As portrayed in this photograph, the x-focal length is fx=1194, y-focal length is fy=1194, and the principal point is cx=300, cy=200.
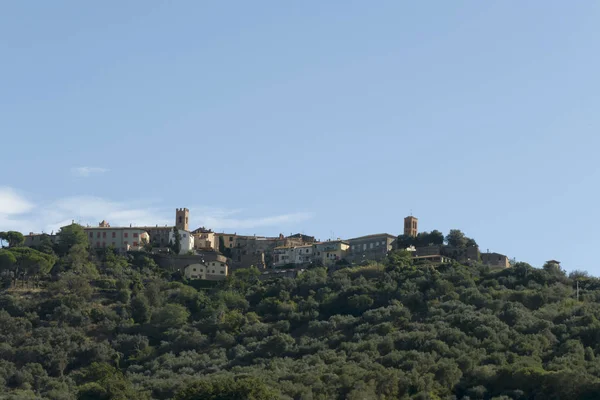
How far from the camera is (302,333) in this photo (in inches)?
3000

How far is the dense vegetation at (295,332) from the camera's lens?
5925 centimetres

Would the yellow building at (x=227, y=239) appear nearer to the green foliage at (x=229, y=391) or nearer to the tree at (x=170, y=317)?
the tree at (x=170, y=317)

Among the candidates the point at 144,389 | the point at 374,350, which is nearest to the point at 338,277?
the point at 374,350

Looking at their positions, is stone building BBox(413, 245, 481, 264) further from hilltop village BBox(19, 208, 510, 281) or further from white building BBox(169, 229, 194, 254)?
white building BBox(169, 229, 194, 254)

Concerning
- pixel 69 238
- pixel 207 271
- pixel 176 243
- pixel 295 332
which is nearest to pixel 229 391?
pixel 295 332

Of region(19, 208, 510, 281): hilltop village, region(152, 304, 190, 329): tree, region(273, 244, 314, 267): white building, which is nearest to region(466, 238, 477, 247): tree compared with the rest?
region(19, 208, 510, 281): hilltop village

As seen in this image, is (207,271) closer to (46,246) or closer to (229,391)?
(46,246)

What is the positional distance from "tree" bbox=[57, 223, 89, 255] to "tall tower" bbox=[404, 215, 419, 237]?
92.6ft

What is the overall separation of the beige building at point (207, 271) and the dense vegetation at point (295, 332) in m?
2.40

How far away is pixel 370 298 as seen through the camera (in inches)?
3177

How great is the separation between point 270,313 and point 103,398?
22474mm

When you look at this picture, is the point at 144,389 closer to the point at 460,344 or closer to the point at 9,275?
the point at 460,344

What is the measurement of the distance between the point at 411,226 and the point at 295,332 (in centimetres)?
3182

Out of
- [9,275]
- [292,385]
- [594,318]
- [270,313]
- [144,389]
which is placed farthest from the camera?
[9,275]
